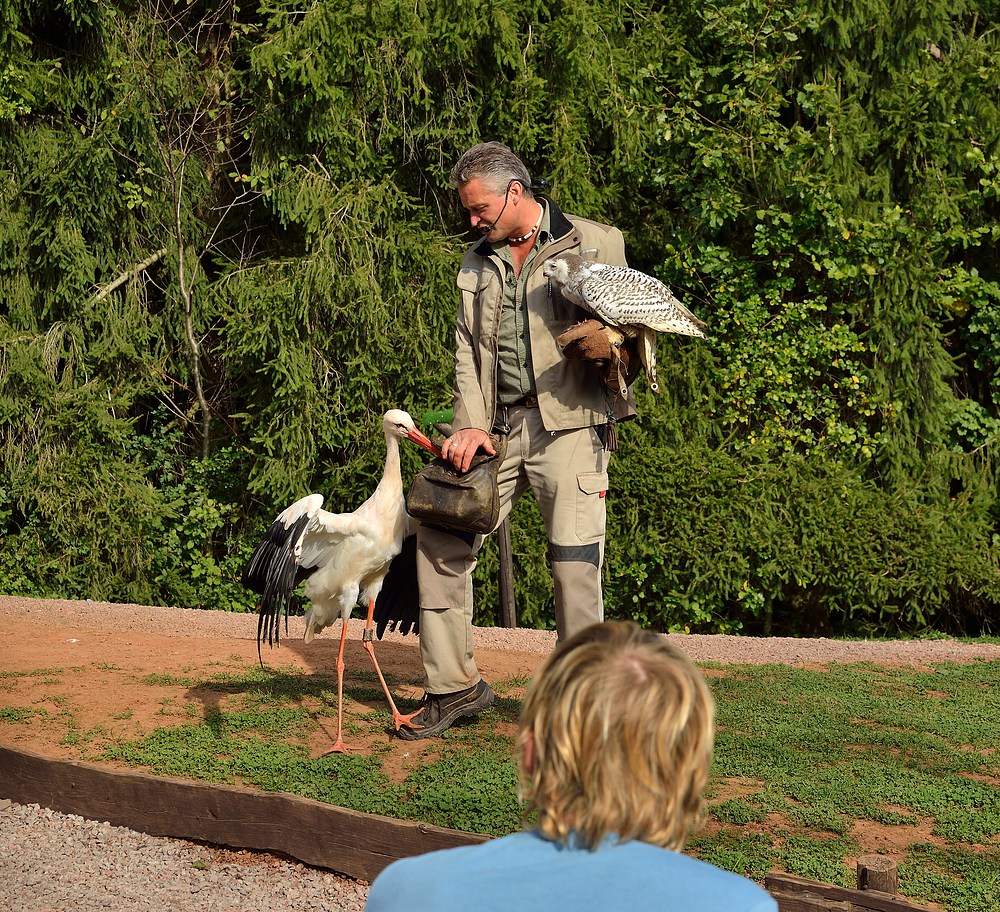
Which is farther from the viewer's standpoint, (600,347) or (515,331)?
(515,331)

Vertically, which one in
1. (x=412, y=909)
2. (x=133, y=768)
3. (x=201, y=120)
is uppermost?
(x=201, y=120)

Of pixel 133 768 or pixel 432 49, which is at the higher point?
pixel 432 49

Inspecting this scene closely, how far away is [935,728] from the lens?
5914 millimetres

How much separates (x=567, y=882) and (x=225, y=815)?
3.36m

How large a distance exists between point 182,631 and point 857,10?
312 inches

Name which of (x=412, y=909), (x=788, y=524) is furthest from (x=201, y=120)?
(x=412, y=909)

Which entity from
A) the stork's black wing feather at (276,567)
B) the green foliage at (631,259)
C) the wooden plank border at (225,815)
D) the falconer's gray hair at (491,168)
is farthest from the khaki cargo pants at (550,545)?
the green foliage at (631,259)

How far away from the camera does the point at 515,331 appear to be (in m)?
5.35

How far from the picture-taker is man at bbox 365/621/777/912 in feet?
4.89

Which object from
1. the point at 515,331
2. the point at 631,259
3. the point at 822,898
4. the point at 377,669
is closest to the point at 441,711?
the point at 377,669

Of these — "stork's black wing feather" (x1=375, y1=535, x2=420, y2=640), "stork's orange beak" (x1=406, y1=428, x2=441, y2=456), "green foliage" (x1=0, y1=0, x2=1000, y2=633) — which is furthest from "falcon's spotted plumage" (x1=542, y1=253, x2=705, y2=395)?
"green foliage" (x1=0, y1=0, x2=1000, y2=633)

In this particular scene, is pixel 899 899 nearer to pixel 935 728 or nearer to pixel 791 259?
pixel 935 728

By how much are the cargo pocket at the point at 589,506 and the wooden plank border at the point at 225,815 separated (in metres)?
1.60

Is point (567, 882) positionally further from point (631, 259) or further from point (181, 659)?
point (631, 259)
